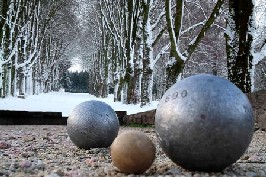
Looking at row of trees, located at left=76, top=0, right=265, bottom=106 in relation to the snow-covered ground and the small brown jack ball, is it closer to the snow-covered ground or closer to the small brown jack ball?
the snow-covered ground

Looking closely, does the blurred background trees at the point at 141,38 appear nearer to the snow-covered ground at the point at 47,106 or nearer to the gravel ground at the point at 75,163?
the snow-covered ground at the point at 47,106

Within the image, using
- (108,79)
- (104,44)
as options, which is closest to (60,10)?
(104,44)

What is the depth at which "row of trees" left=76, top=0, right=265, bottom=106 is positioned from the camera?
1210 centimetres

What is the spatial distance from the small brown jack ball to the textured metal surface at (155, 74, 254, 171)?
9.3 inches

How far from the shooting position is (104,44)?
3712 cm

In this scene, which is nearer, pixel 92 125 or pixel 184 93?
pixel 184 93

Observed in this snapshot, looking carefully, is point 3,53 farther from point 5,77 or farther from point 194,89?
point 194,89

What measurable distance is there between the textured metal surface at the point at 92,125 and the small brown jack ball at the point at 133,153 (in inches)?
93.2

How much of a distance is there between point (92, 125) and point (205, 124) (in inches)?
119

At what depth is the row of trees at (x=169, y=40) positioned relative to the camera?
12102 mm

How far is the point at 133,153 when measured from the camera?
4.89m

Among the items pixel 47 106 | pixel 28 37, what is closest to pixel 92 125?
pixel 47 106

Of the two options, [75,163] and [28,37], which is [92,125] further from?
[28,37]

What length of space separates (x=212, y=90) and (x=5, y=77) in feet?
78.3
